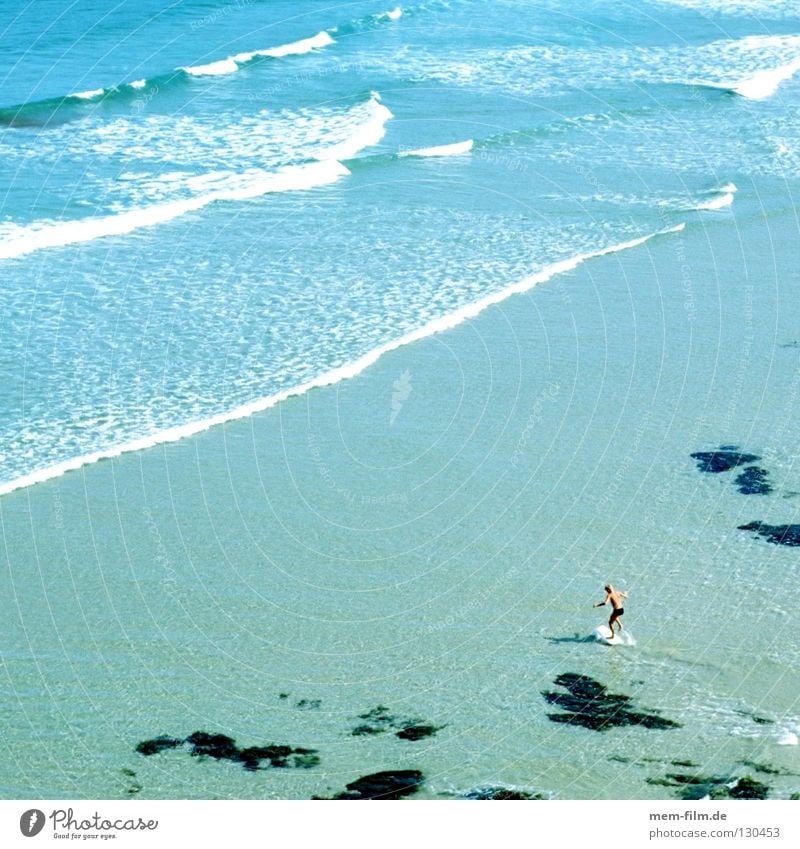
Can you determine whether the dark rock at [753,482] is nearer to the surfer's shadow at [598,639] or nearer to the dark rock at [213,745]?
the surfer's shadow at [598,639]

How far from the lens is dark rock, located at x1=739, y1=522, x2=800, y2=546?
2078 cm

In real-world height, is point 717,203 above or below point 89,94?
below

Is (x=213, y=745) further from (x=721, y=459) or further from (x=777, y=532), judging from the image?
(x=721, y=459)

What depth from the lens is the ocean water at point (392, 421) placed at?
17391 mm

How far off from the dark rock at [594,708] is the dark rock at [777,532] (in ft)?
14.9

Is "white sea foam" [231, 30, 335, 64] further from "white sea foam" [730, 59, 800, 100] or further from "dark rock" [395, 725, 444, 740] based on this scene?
"dark rock" [395, 725, 444, 740]

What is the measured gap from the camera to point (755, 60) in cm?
5122

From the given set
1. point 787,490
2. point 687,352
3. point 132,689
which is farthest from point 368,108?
point 132,689

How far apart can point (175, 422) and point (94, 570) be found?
4734 mm

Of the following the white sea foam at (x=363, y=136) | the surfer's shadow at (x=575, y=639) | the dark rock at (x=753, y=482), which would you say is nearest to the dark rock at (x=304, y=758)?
the surfer's shadow at (x=575, y=639)

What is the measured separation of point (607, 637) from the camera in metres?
18.4

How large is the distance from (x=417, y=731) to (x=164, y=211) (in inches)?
846

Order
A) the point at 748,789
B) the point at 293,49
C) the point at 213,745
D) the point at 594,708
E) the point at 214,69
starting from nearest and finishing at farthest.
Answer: the point at 748,789 < the point at 213,745 < the point at 594,708 < the point at 214,69 < the point at 293,49

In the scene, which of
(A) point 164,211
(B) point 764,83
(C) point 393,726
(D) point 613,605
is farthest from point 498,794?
(B) point 764,83
